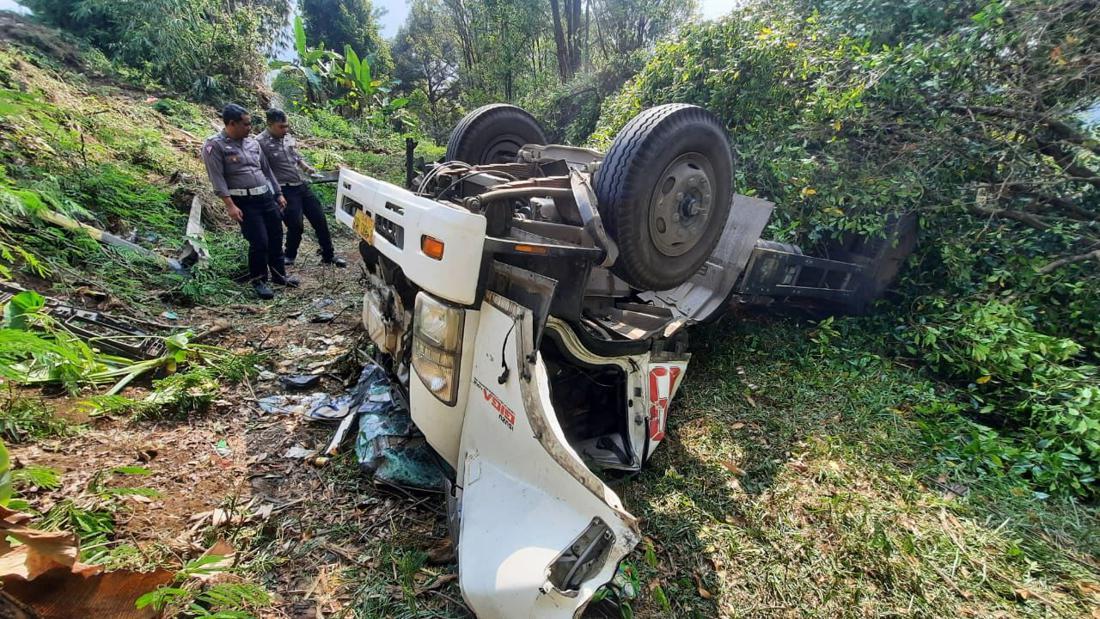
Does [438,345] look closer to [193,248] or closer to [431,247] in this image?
[431,247]

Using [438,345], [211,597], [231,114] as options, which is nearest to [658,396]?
[438,345]

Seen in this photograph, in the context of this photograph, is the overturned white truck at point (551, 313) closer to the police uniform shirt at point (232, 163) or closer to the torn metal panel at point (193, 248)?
the police uniform shirt at point (232, 163)

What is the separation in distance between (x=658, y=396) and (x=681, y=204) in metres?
0.98

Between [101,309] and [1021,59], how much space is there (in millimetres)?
6392

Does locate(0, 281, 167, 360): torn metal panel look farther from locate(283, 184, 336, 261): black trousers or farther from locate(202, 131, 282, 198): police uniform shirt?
locate(283, 184, 336, 261): black trousers

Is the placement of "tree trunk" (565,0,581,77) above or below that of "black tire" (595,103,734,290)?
above

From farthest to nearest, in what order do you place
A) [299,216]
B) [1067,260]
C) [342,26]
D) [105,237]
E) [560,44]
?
[342,26] < [560,44] < [299,216] < [105,237] < [1067,260]

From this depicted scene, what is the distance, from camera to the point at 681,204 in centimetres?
240

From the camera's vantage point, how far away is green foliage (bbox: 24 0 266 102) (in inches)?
363

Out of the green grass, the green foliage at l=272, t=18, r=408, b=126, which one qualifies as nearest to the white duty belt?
the green grass

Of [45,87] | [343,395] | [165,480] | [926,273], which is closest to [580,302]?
[343,395]

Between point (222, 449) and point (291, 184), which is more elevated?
point (291, 184)

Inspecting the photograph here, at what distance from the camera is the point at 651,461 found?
245 cm

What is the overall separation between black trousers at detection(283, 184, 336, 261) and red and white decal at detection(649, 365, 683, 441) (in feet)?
13.5
